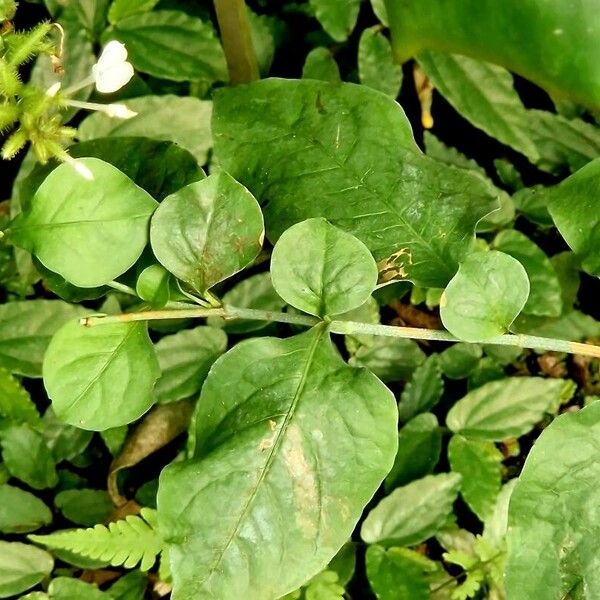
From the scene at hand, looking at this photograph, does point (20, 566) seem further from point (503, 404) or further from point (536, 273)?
point (536, 273)

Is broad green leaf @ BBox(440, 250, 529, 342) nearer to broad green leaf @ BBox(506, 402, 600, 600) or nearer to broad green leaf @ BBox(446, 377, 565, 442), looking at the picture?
broad green leaf @ BBox(506, 402, 600, 600)

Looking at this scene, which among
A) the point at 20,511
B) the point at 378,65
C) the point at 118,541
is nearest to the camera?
the point at 118,541

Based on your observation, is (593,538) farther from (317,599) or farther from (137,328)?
(137,328)

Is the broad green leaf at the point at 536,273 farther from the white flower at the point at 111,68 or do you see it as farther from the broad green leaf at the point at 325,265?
the white flower at the point at 111,68

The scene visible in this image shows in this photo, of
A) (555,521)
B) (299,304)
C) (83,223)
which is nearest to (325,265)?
(299,304)

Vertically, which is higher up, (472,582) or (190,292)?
(190,292)

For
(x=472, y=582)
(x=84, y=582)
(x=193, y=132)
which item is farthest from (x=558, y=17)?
(x=84, y=582)
